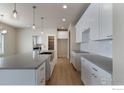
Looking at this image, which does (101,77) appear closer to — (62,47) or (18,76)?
(18,76)

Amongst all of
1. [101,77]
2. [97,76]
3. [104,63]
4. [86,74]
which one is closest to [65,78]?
[86,74]

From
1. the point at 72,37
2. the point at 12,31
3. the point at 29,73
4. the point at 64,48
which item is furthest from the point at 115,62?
the point at 64,48

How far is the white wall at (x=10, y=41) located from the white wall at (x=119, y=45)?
32.0 ft

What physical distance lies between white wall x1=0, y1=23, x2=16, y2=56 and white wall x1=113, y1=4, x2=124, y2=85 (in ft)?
32.0

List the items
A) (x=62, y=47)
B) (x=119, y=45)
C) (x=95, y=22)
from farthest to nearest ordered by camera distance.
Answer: (x=62, y=47), (x=95, y=22), (x=119, y=45)

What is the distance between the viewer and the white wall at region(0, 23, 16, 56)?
10.1m

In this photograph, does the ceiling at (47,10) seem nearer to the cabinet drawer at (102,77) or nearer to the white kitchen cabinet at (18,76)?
the cabinet drawer at (102,77)

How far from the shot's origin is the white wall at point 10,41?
10095 millimetres

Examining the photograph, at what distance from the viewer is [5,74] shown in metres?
2.12

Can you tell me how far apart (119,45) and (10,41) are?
1082 centimetres

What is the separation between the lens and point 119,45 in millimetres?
1137

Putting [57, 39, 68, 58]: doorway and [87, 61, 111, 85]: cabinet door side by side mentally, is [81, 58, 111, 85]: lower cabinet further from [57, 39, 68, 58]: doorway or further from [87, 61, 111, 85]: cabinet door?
[57, 39, 68, 58]: doorway

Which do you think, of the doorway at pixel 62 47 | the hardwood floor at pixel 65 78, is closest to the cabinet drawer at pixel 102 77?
the hardwood floor at pixel 65 78
